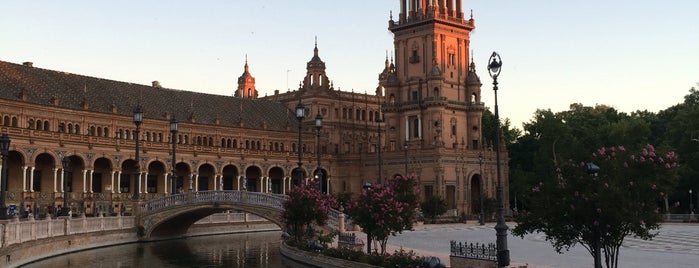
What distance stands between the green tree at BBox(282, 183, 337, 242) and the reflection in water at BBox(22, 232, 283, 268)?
2.03 meters

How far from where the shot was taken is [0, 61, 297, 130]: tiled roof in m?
75.4

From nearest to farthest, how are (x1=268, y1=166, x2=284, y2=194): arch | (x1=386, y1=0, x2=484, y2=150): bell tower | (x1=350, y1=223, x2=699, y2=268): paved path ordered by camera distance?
(x1=350, y1=223, x2=699, y2=268): paved path, (x1=386, y1=0, x2=484, y2=150): bell tower, (x1=268, y1=166, x2=284, y2=194): arch

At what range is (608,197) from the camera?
21.5m

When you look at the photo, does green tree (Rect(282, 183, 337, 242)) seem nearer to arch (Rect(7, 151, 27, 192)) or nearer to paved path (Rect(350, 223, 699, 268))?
paved path (Rect(350, 223, 699, 268))

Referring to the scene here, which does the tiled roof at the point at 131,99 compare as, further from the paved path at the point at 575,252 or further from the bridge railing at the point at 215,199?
the paved path at the point at 575,252

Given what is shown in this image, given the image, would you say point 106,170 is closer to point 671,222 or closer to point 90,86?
point 90,86

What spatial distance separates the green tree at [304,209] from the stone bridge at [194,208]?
4.92m

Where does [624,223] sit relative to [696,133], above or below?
below

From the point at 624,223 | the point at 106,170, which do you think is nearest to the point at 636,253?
the point at 624,223

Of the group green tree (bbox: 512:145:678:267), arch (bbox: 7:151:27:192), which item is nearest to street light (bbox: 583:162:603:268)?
green tree (bbox: 512:145:678:267)

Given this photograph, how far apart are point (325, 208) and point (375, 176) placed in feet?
186

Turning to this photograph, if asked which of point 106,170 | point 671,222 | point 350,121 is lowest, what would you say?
point 671,222

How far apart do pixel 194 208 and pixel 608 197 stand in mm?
37374

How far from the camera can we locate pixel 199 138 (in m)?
91.1
